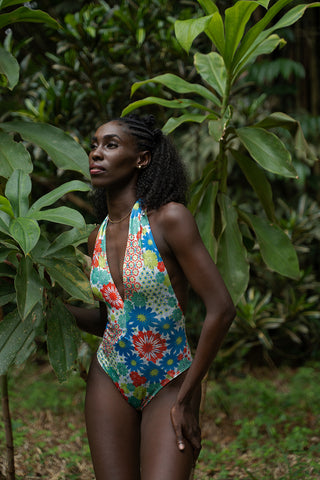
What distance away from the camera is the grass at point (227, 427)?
319cm

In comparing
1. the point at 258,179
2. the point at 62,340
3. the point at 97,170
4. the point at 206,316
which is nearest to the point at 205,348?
the point at 206,316

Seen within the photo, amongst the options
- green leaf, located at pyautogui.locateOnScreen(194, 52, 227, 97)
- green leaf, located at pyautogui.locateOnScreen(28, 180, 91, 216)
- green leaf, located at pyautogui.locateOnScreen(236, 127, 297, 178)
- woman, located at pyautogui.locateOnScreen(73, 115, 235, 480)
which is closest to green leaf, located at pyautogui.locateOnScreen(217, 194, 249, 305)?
green leaf, located at pyautogui.locateOnScreen(236, 127, 297, 178)

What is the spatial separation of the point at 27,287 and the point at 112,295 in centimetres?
27

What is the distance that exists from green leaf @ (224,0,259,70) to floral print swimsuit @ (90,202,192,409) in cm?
95

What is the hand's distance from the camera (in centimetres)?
154

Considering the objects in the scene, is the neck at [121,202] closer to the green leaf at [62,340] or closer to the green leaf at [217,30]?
the green leaf at [62,340]

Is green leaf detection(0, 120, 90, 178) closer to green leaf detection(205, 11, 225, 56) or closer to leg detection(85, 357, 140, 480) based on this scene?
green leaf detection(205, 11, 225, 56)

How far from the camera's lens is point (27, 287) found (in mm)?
1635

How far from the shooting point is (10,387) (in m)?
5.27

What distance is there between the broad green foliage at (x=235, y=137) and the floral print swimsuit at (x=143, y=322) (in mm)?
662

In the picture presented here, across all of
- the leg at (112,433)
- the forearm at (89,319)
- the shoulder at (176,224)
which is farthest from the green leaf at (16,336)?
the shoulder at (176,224)

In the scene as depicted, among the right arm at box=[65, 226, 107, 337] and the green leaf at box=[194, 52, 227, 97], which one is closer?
the right arm at box=[65, 226, 107, 337]

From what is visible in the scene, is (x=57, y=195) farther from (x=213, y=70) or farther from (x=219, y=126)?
(x=213, y=70)

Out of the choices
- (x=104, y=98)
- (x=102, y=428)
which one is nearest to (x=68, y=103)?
(x=104, y=98)
